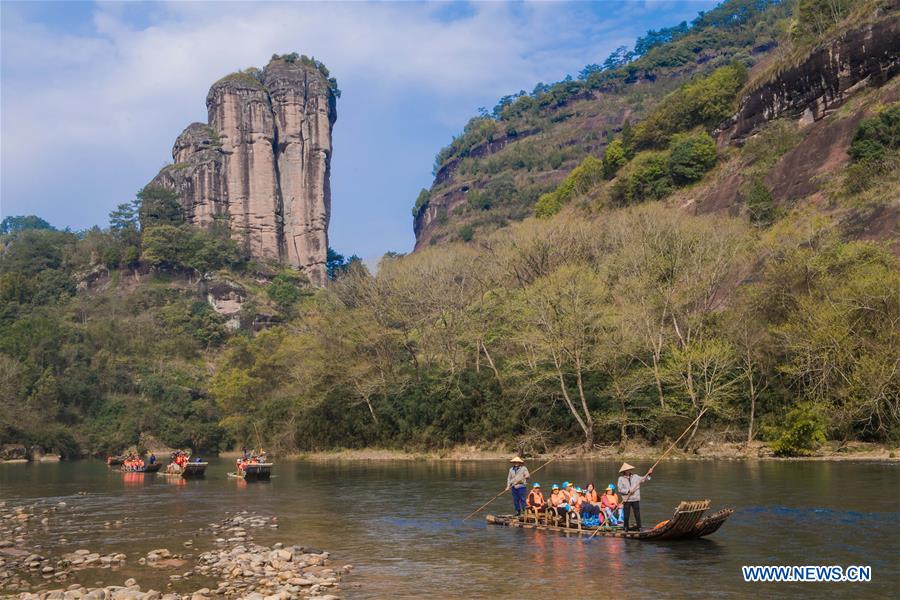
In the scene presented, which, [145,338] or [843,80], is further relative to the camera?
[145,338]

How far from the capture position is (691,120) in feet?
309

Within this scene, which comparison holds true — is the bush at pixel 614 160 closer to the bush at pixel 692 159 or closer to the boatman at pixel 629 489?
the bush at pixel 692 159

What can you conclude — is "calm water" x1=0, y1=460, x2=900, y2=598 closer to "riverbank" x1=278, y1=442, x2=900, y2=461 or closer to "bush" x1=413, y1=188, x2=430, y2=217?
"riverbank" x1=278, y1=442, x2=900, y2=461

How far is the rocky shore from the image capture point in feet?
55.1

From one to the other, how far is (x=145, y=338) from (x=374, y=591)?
314 ft

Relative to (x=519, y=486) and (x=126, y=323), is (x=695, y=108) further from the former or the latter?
(x=519, y=486)

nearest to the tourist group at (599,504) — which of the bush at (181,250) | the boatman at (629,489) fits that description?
the boatman at (629,489)

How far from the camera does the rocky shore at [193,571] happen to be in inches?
661

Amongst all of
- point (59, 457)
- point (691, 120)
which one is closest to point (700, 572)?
point (59, 457)

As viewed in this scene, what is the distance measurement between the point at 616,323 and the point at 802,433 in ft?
40.0

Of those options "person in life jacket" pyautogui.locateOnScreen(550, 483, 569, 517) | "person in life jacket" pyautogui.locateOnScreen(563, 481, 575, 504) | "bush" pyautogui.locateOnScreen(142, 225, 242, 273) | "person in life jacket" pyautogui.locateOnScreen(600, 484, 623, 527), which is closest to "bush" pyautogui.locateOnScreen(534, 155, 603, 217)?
"bush" pyautogui.locateOnScreen(142, 225, 242, 273)

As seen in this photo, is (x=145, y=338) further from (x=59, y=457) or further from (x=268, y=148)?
(x=268, y=148)

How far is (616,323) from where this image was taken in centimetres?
5141

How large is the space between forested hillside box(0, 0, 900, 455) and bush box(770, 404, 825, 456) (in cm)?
12
